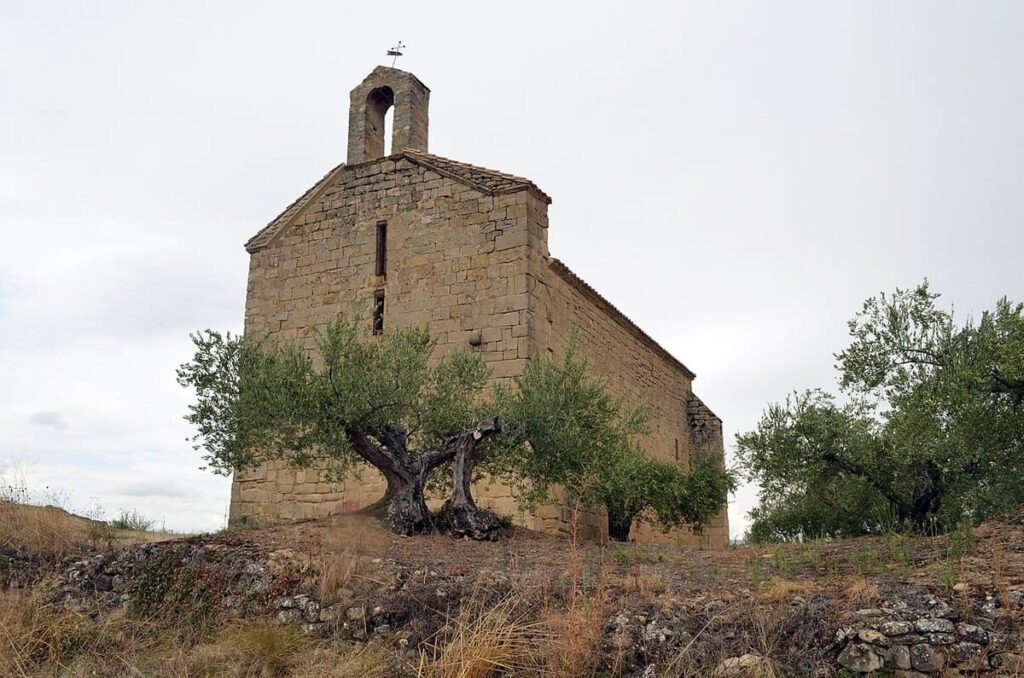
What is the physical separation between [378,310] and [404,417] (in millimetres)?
4560

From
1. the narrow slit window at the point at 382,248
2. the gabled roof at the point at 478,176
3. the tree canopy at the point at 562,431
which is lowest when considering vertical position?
the tree canopy at the point at 562,431

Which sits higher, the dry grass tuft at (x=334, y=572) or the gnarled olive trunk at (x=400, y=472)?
the gnarled olive trunk at (x=400, y=472)

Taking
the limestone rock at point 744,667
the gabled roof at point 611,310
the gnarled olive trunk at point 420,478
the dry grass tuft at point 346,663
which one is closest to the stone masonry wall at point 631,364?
the gabled roof at point 611,310

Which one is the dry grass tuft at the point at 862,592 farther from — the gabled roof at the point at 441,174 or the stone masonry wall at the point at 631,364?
the gabled roof at the point at 441,174

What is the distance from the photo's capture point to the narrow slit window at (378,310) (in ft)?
52.5

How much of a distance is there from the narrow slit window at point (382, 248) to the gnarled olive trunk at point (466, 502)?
5492 mm

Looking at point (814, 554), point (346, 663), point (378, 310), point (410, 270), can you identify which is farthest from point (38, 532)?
point (814, 554)

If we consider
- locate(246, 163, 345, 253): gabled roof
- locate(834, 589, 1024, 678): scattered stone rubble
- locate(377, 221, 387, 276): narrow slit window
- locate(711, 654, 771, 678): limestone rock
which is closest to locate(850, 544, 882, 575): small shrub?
locate(834, 589, 1024, 678): scattered stone rubble

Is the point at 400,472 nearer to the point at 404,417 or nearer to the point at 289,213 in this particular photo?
the point at 404,417

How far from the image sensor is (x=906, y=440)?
12703 millimetres

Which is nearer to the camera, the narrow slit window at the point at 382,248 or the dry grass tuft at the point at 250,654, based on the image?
the dry grass tuft at the point at 250,654

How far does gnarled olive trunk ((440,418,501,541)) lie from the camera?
11180 mm

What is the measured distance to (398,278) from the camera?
1605 centimetres

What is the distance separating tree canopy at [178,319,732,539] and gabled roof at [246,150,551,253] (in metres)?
3.94
